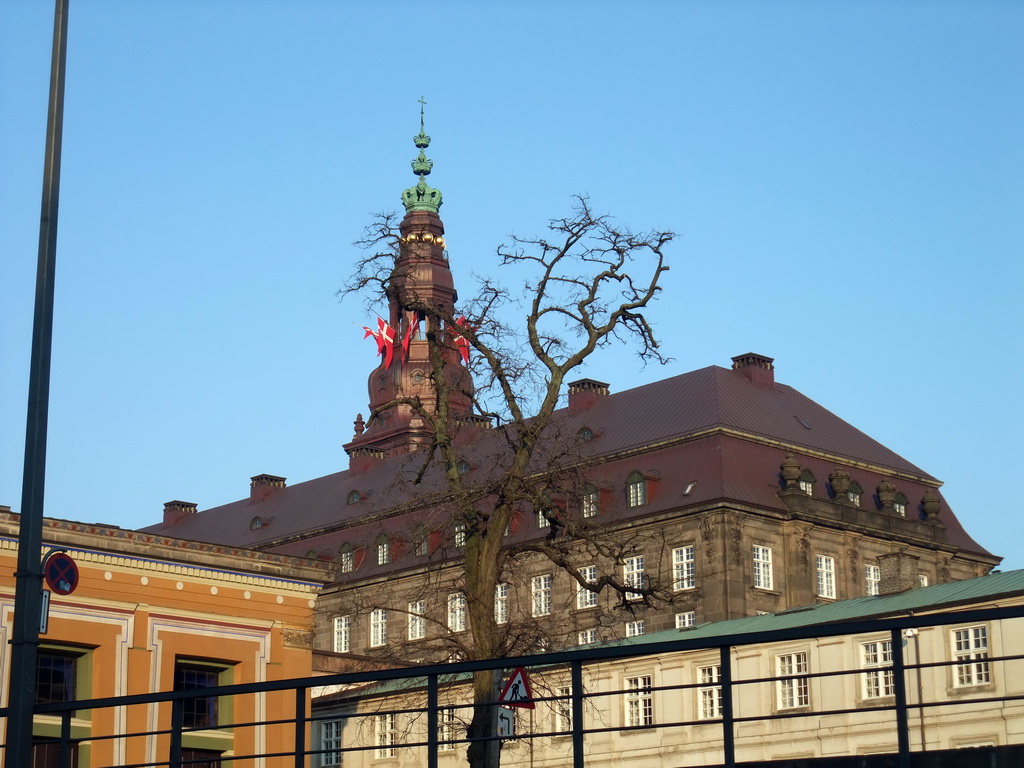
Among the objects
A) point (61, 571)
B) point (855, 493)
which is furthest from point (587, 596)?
point (61, 571)

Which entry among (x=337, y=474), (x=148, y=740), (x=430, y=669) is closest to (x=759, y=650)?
(x=148, y=740)

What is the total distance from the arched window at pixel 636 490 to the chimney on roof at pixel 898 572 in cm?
1167

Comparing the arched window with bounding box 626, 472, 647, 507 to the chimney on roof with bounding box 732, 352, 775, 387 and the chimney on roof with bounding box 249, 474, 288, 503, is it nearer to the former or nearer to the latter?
the chimney on roof with bounding box 732, 352, 775, 387

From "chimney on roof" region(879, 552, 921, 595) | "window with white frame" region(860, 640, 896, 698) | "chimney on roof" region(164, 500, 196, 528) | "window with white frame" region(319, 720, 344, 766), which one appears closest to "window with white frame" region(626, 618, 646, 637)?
"chimney on roof" region(879, 552, 921, 595)

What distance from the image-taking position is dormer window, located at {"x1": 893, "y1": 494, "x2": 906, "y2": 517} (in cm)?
8962

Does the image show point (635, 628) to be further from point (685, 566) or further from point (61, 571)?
point (61, 571)

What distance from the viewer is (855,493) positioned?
290 feet

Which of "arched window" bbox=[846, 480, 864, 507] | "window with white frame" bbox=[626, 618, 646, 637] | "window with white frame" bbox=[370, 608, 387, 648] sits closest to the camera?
"window with white frame" bbox=[626, 618, 646, 637]

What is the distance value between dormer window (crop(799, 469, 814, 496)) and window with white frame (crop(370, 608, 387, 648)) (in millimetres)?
24396

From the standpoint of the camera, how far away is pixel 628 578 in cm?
8462

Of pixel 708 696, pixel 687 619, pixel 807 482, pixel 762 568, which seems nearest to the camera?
pixel 708 696

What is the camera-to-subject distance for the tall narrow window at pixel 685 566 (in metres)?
81.3

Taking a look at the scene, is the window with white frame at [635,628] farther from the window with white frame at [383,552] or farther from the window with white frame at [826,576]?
the window with white frame at [383,552]

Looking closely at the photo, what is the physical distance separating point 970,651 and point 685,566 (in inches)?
1273
